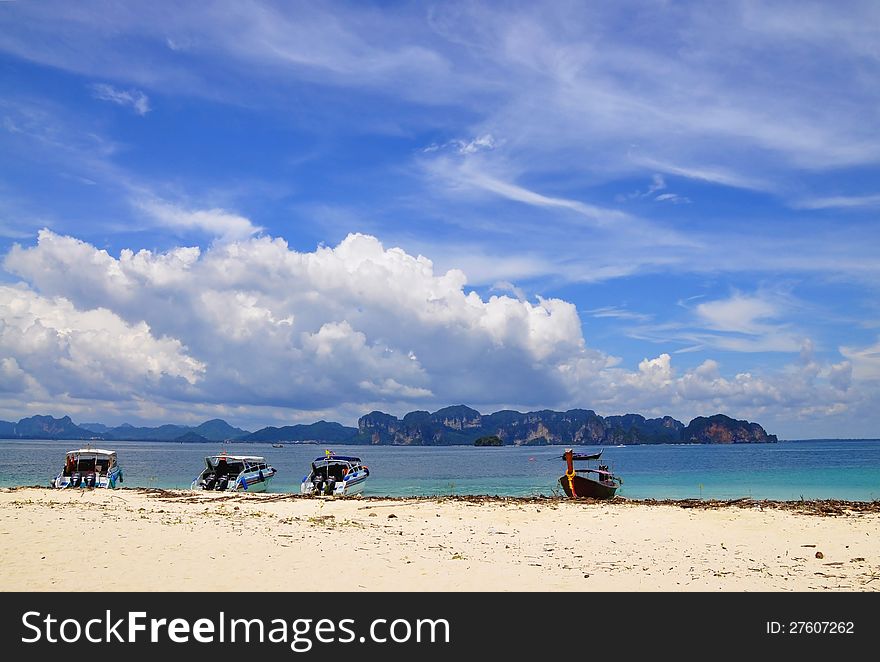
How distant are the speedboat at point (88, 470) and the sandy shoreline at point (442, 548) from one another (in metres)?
19.6

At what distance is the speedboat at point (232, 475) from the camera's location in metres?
48.2

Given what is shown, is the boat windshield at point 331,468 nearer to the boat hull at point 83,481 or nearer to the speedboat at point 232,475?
the speedboat at point 232,475

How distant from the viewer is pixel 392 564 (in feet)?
46.8

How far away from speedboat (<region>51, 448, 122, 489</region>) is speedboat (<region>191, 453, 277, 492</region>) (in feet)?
18.6

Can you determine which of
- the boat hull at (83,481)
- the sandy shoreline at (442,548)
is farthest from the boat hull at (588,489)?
the boat hull at (83,481)

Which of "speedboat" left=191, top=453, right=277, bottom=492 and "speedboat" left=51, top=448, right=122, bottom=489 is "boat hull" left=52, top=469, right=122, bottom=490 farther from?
"speedboat" left=191, top=453, right=277, bottom=492

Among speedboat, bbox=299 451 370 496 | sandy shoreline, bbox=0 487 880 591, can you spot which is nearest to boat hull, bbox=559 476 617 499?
sandy shoreline, bbox=0 487 880 591

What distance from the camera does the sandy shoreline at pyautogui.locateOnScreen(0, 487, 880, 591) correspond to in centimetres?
1253

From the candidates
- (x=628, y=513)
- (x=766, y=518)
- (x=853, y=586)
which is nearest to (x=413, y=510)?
(x=628, y=513)
